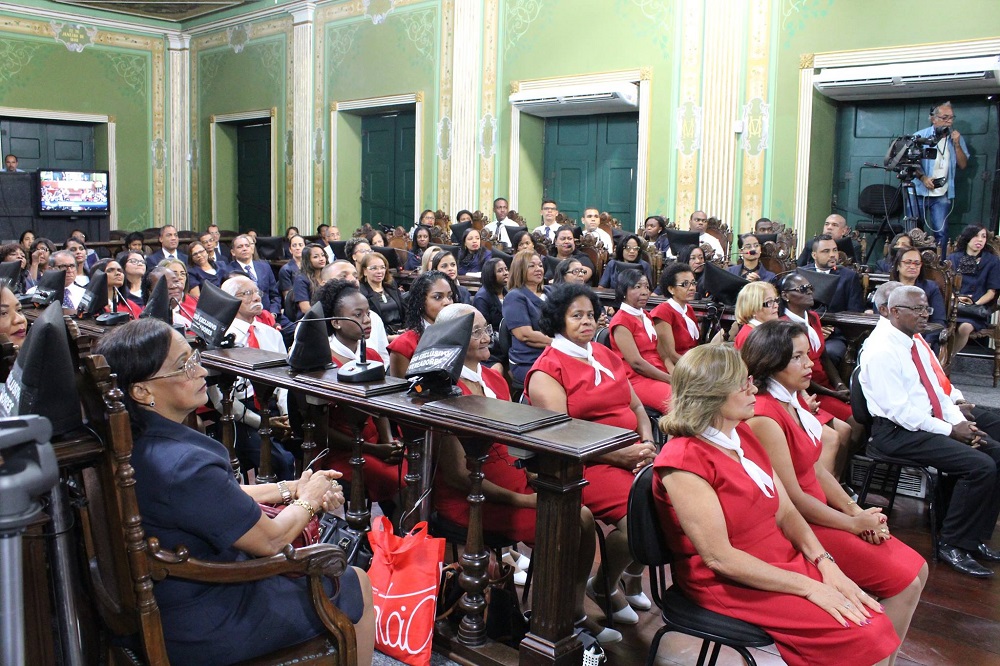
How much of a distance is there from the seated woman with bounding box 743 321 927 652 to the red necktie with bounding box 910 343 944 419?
1.18 metres

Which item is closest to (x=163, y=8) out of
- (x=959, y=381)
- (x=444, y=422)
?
(x=959, y=381)

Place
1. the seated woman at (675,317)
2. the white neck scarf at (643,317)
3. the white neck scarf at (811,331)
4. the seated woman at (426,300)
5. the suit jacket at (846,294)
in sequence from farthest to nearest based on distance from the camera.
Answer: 1. the suit jacket at (846,294)
2. the seated woman at (675,317)
3. the white neck scarf at (643,317)
4. the white neck scarf at (811,331)
5. the seated woman at (426,300)

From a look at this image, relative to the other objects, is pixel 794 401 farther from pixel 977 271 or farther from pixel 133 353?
pixel 977 271

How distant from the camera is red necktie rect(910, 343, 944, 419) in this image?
387 cm

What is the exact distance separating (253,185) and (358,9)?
3.97 metres

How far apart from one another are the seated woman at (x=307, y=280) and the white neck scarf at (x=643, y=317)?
248 centimetres

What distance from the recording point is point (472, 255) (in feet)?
27.9

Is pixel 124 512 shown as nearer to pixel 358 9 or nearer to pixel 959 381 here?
pixel 959 381

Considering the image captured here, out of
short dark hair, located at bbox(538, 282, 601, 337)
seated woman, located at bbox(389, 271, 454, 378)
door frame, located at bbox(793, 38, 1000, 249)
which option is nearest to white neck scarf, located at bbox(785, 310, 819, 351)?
short dark hair, located at bbox(538, 282, 601, 337)

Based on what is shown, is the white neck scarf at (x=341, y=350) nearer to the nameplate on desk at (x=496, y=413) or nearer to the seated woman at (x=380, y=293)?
the nameplate on desk at (x=496, y=413)

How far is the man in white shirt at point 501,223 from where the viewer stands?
33.3ft

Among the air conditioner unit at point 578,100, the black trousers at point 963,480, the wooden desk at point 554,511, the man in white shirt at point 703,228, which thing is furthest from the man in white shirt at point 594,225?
the wooden desk at point 554,511

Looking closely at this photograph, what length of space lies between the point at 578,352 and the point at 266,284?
17.6ft

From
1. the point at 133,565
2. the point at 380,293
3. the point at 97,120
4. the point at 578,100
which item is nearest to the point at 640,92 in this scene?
the point at 578,100
